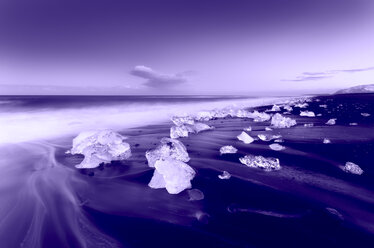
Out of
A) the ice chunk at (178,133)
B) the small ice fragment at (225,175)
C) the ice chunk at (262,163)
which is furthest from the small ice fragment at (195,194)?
the ice chunk at (178,133)

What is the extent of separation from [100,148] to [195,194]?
3643mm

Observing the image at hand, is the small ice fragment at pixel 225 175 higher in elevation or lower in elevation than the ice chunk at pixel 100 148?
lower

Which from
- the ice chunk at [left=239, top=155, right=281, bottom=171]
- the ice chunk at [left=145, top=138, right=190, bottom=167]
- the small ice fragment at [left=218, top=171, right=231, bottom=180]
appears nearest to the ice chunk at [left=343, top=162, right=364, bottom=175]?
the ice chunk at [left=239, top=155, right=281, bottom=171]

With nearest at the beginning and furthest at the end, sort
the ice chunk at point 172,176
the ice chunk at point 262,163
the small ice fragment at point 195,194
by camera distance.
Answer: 1. the small ice fragment at point 195,194
2. the ice chunk at point 172,176
3. the ice chunk at point 262,163

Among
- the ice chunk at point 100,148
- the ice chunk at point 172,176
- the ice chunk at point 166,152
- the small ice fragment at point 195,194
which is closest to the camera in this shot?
the small ice fragment at point 195,194

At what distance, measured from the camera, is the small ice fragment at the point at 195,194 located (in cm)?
393

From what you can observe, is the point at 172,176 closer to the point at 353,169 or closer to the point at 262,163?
the point at 262,163

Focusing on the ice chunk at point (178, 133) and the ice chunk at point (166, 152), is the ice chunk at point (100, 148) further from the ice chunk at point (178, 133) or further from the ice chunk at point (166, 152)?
the ice chunk at point (178, 133)

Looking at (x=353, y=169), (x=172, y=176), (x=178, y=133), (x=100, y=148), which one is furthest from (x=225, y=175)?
(x=178, y=133)

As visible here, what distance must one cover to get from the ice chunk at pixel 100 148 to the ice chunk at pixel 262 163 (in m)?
3.84

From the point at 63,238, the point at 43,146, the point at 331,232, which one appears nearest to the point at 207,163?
the point at 331,232

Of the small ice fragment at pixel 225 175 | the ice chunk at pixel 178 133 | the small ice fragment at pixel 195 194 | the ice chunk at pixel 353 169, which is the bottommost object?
the small ice fragment at pixel 195 194

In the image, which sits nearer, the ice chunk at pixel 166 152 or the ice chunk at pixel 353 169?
the ice chunk at pixel 353 169

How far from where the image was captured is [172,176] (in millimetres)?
4254
